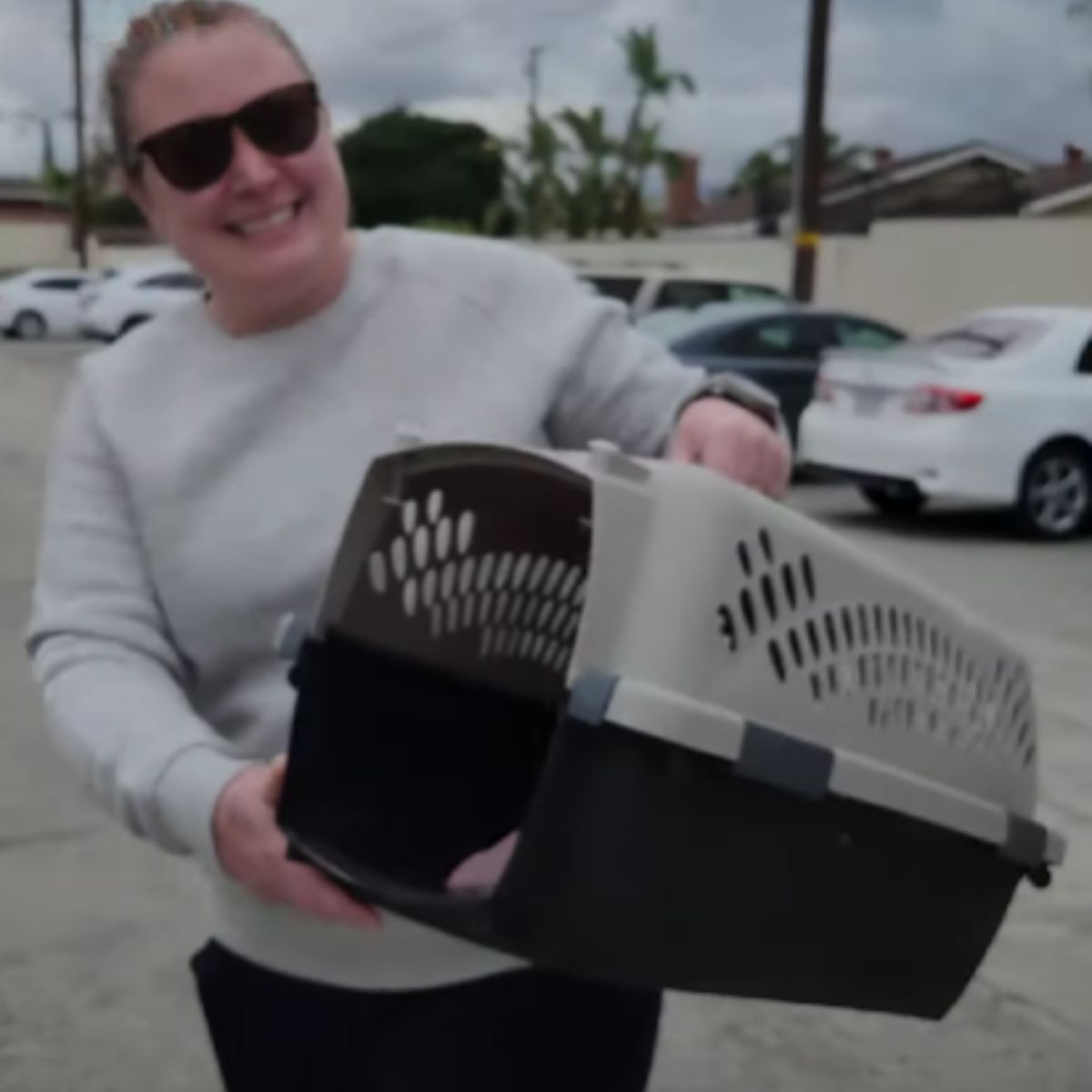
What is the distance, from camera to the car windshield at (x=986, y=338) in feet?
42.1

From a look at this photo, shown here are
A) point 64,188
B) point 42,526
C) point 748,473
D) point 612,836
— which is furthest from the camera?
point 64,188

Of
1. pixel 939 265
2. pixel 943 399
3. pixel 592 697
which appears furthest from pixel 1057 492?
pixel 939 265

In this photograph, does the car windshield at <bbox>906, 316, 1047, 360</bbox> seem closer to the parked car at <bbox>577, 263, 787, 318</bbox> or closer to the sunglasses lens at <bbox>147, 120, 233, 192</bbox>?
the parked car at <bbox>577, 263, 787, 318</bbox>

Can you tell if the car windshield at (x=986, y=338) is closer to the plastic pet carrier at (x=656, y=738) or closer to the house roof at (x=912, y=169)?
the plastic pet carrier at (x=656, y=738)

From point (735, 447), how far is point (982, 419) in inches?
431

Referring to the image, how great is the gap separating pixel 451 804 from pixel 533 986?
162 millimetres

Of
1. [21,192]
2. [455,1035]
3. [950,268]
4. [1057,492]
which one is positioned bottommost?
[21,192]

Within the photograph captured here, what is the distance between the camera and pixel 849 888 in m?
1.51

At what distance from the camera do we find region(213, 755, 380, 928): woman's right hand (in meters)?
1.60

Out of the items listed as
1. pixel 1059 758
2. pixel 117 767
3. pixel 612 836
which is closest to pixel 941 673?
pixel 612 836

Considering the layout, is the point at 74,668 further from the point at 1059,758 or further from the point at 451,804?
the point at 1059,758

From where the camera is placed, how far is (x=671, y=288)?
18.9 metres

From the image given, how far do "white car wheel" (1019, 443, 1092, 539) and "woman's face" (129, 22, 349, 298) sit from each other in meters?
11.2

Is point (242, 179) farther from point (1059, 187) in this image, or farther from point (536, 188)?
point (536, 188)
